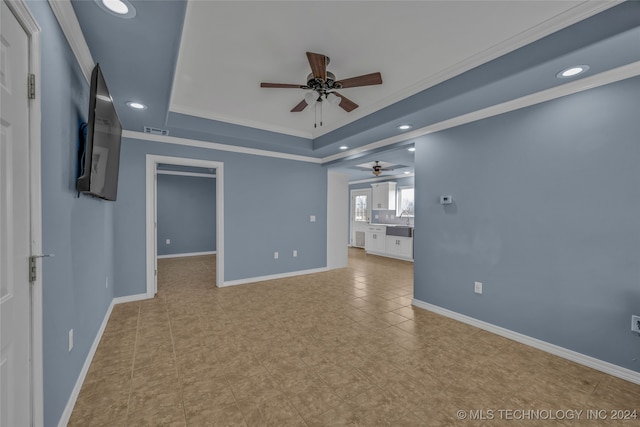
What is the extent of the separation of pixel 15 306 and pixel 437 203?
3.70 meters

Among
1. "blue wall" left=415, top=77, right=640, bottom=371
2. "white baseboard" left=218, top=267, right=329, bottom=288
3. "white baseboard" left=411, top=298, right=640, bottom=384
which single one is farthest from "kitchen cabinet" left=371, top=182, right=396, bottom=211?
"white baseboard" left=411, top=298, right=640, bottom=384

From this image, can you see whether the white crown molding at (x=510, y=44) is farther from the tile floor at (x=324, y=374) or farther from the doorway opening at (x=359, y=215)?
the doorway opening at (x=359, y=215)

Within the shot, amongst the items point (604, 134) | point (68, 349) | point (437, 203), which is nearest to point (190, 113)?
point (68, 349)

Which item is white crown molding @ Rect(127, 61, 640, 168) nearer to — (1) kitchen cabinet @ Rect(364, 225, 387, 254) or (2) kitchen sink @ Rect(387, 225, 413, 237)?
(2) kitchen sink @ Rect(387, 225, 413, 237)

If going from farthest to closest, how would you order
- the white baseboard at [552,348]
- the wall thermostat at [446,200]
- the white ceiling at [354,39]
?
the wall thermostat at [446,200]
the white baseboard at [552,348]
the white ceiling at [354,39]

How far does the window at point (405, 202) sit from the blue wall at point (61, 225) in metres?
7.29

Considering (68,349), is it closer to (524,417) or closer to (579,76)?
(524,417)

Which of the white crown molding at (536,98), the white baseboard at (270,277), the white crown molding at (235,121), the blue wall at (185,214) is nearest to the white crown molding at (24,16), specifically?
the white crown molding at (235,121)

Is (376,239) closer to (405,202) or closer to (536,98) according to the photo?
(405,202)

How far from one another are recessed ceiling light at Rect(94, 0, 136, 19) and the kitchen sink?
6584 millimetres

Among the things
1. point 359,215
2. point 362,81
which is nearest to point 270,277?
point 362,81

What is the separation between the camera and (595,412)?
1778 mm

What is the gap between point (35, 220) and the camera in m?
1.23

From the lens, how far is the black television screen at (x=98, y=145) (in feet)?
5.63
